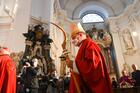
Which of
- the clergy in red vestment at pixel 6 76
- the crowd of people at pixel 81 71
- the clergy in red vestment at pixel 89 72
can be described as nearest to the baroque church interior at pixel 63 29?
the crowd of people at pixel 81 71

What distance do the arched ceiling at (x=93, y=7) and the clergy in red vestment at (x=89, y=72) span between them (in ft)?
34.9

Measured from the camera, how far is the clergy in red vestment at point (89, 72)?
2732mm

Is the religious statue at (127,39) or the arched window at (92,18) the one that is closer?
the religious statue at (127,39)

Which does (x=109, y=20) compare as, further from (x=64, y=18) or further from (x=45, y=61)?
(x=45, y=61)

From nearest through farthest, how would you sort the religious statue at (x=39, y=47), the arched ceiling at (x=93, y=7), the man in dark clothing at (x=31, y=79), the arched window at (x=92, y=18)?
the man in dark clothing at (x=31, y=79) → the religious statue at (x=39, y=47) → the arched ceiling at (x=93, y=7) → the arched window at (x=92, y=18)

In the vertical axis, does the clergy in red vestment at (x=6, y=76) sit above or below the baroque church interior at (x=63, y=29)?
below

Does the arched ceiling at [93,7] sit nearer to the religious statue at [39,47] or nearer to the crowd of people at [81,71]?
the religious statue at [39,47]

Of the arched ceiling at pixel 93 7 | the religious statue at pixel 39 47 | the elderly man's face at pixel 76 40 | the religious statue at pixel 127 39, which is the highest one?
the arched ceiling at pixel 93 7

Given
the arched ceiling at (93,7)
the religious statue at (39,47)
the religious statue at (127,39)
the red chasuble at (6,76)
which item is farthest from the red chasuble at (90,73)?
the arched ceiling at (93,7)

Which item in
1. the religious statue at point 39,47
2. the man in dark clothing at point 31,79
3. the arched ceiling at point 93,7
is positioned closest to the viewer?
the man in dark clothing at point 31,79

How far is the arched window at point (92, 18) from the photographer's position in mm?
13961

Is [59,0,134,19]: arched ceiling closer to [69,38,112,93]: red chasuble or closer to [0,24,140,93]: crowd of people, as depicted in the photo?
[0,24,140,93]: crowd of people

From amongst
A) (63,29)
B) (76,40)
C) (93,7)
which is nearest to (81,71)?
(76,40)

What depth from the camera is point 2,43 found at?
26.5 ft
